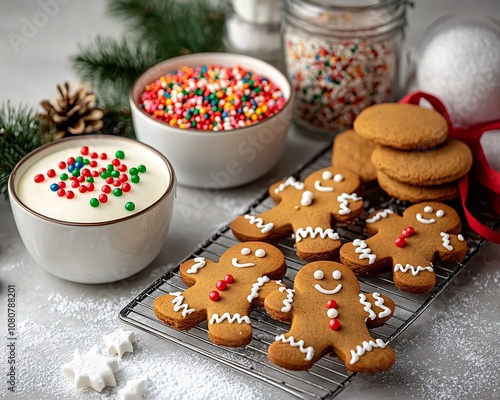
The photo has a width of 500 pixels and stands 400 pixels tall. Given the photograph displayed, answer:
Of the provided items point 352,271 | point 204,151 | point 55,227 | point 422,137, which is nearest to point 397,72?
point 422,137

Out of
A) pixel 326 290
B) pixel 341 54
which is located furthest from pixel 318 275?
pixel 341 54

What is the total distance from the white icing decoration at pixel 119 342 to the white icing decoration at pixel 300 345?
261 mm

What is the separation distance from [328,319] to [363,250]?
204 millimetres

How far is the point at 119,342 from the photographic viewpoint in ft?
4.08

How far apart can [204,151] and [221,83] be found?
21 centimetres

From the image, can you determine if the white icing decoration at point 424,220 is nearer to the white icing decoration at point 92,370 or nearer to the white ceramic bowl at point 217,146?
the white ceramic bowl at point 217,146

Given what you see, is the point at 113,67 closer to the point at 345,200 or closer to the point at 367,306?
the point at 345,200

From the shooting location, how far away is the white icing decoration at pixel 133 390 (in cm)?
115

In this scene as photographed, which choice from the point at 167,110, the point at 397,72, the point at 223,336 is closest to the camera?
the point at 223,336

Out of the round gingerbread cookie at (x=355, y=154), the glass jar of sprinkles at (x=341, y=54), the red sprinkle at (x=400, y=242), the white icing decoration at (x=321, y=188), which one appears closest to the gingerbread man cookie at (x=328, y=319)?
the red sprinkle at (x=400, y=242)

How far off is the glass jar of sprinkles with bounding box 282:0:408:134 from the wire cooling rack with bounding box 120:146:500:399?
0.33 meters

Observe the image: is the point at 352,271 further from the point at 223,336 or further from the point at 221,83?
the point at 221,83

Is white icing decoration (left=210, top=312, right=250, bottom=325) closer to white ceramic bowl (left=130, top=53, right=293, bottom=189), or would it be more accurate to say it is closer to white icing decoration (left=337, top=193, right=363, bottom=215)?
white icing decoration (left=337, top=193, right=363, bottom=215)

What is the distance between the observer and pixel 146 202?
53.4 inches
